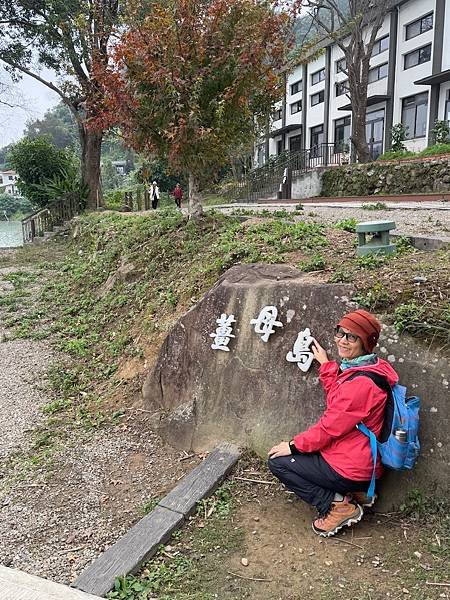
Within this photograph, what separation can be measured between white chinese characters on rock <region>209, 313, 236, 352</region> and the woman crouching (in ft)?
4.38

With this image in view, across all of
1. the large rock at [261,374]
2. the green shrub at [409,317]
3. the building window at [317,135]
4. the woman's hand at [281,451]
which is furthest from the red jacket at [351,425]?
the building window at [317,135]

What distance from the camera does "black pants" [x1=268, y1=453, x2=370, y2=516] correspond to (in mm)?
2746

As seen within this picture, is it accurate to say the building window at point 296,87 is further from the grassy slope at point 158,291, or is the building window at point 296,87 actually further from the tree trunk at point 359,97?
the grassy slope at point 158,291

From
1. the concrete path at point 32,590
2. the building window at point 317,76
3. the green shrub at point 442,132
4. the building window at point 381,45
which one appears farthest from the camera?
the building window at point 317,76

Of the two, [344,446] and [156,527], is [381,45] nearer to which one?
[344,446]

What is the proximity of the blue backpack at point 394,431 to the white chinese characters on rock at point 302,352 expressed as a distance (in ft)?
2.76

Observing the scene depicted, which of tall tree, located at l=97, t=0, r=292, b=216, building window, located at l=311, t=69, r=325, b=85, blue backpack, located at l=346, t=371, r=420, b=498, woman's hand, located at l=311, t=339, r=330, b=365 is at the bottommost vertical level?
blue backpack, located at l=346, t=371, r=420, b=498

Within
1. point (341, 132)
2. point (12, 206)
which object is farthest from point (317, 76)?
point (12, 206)

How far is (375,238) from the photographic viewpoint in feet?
14.6

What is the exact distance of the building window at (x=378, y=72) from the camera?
26547 millimetres

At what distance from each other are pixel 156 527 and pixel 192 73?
5866 mm

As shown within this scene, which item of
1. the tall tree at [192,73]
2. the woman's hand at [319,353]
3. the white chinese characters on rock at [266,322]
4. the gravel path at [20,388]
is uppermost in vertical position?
the tall tree at [192,73]

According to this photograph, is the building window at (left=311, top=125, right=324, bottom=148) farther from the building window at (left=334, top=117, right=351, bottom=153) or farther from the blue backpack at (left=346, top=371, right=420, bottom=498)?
the blue backpack at (left=346, top=371, right=420, bottom=498)

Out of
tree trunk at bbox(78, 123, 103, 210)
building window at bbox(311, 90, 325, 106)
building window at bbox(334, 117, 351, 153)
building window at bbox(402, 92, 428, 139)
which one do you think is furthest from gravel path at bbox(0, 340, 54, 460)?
building window at bbox(311, 90, 325, 106)
